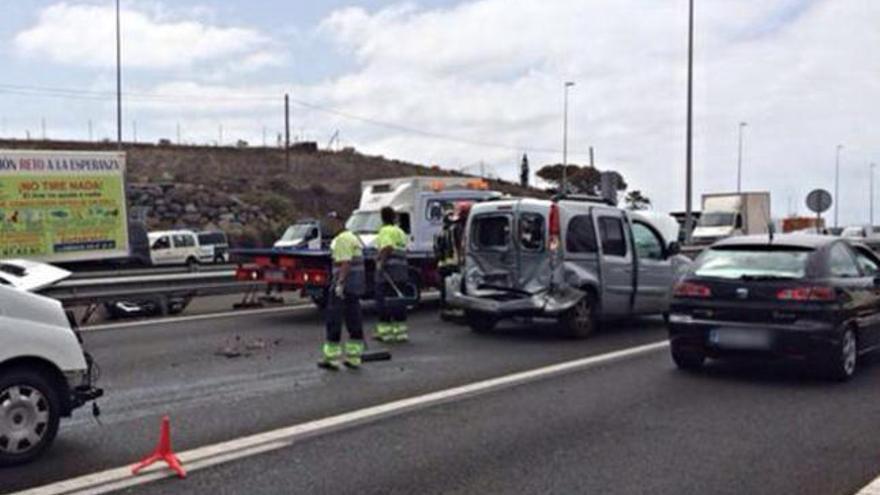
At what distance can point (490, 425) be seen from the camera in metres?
7.83

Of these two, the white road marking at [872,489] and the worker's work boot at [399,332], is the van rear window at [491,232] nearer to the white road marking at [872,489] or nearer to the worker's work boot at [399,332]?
the worker's work boot at [399,332]

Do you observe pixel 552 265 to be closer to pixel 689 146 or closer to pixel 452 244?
pixel 452 244

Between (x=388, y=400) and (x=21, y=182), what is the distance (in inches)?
554

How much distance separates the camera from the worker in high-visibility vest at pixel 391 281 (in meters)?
13.0

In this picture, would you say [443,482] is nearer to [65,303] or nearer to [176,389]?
[176,389]

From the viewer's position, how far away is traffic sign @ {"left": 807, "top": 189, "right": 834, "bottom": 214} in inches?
1136

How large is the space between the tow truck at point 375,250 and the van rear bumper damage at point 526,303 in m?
0.93

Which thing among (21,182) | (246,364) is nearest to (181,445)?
(246,364)

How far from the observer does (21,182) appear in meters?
20.2

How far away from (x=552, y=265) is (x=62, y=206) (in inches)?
473

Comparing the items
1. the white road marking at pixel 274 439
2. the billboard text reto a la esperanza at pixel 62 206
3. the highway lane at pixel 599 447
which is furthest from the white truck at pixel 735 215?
the highway lane at pixel 599 447

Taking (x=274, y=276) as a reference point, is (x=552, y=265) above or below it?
above

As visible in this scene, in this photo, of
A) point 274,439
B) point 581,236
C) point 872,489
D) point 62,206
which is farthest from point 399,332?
point 62,206

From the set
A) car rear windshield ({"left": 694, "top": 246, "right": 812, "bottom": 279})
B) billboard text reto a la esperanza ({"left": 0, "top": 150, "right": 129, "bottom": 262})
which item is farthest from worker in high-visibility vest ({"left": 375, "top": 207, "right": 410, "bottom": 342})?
billboard text reto a la esperanza ({"left": 0, "top": 150, "right": 129, "bottom": 262})
